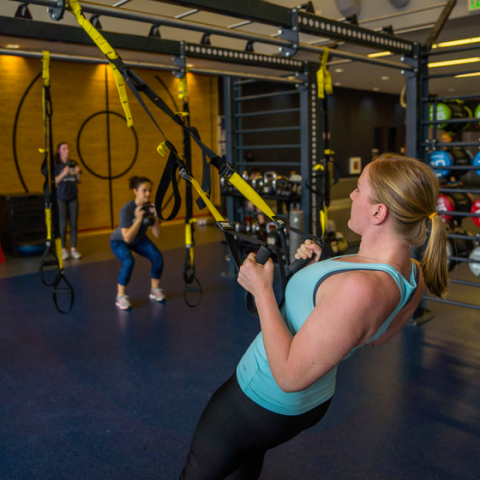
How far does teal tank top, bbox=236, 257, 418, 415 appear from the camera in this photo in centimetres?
118

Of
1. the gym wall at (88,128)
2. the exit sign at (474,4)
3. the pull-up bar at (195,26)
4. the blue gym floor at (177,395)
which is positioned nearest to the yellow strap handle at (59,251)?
the blue gym floor at (177,395)

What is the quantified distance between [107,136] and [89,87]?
2.66 ft

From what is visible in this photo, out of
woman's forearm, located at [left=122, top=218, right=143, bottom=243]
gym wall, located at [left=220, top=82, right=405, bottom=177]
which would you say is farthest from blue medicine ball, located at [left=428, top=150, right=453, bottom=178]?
gym wall, located at [left=220, top=82, right=405, bottom=177]

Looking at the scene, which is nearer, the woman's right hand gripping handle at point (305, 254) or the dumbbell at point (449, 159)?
the woman's right hand gripping handle at point (305, 254)

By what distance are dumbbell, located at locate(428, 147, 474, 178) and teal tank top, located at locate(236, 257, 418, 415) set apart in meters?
2.85

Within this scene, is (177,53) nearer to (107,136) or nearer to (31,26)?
(31,26)

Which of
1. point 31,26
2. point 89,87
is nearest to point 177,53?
point 31,26

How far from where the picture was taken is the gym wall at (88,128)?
7.55 meters

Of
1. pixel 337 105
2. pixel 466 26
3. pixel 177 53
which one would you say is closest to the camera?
pixel 177 53

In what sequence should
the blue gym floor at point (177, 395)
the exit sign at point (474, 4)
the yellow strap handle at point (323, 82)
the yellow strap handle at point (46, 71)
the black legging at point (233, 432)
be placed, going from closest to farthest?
the black legging at point (233, 432) → the blue gym floor at point (177, 395) → the yellow strap handle at point (46, 71) → the yellow strap handle at point (323, 82) → the exit sign at point (474, 4)

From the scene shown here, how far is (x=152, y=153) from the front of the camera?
9203 millimetres

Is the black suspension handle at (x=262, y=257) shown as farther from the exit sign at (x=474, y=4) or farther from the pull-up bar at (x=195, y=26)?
the exit sign at (x=474, y=4)

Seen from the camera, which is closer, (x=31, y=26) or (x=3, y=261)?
(x=31, y=26)

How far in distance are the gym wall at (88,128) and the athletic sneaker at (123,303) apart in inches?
154
